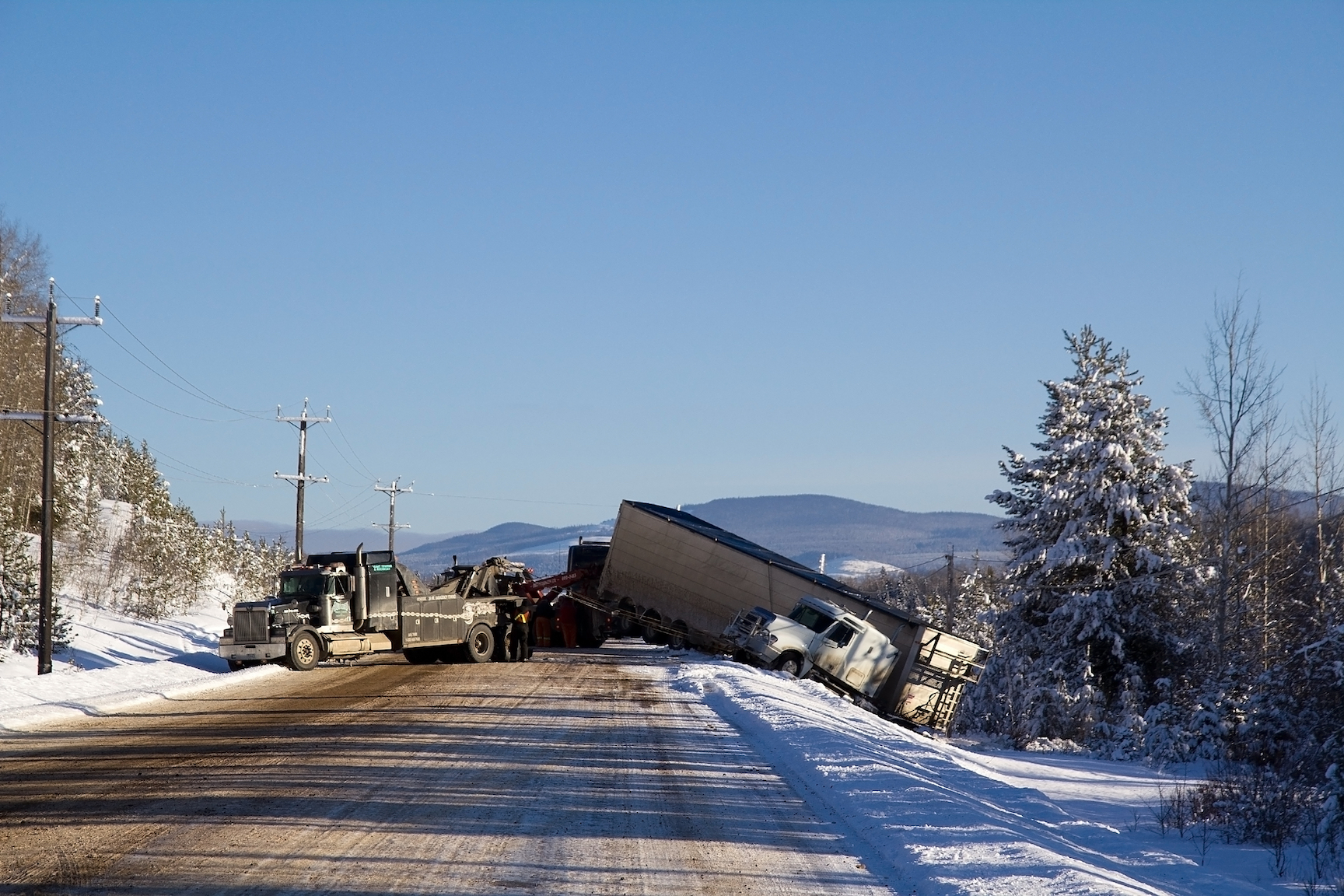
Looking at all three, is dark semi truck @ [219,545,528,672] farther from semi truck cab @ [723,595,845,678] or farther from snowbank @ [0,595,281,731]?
semi truck cab @ [723,595,845,678]

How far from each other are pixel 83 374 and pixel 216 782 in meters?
58.1

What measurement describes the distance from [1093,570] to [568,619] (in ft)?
58.9

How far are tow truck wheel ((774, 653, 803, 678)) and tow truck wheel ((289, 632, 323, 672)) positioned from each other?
11.6 m

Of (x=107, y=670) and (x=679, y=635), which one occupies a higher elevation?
(x=107, y=670)

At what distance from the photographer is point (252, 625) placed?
25.7m

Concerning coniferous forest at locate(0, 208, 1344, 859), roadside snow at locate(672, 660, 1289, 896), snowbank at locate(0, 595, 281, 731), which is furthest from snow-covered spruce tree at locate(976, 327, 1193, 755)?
snowbank at locate(0, 595, 281, 731)

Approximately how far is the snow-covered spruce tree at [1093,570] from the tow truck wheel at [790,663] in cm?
789

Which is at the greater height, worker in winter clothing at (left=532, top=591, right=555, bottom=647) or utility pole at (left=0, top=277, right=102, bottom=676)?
utility pole at (left=0, top=277, right=102, bottom=676)

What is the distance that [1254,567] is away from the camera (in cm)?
3353

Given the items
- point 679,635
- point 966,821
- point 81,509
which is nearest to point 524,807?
point 966,821

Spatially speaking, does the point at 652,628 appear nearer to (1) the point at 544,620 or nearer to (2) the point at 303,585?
(1) the point at 544,620

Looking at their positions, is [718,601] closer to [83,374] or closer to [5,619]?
[5,619]

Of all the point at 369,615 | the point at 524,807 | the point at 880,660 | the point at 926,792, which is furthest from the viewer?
A: the point at 880,660

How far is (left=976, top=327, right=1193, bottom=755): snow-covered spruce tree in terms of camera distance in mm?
34062
